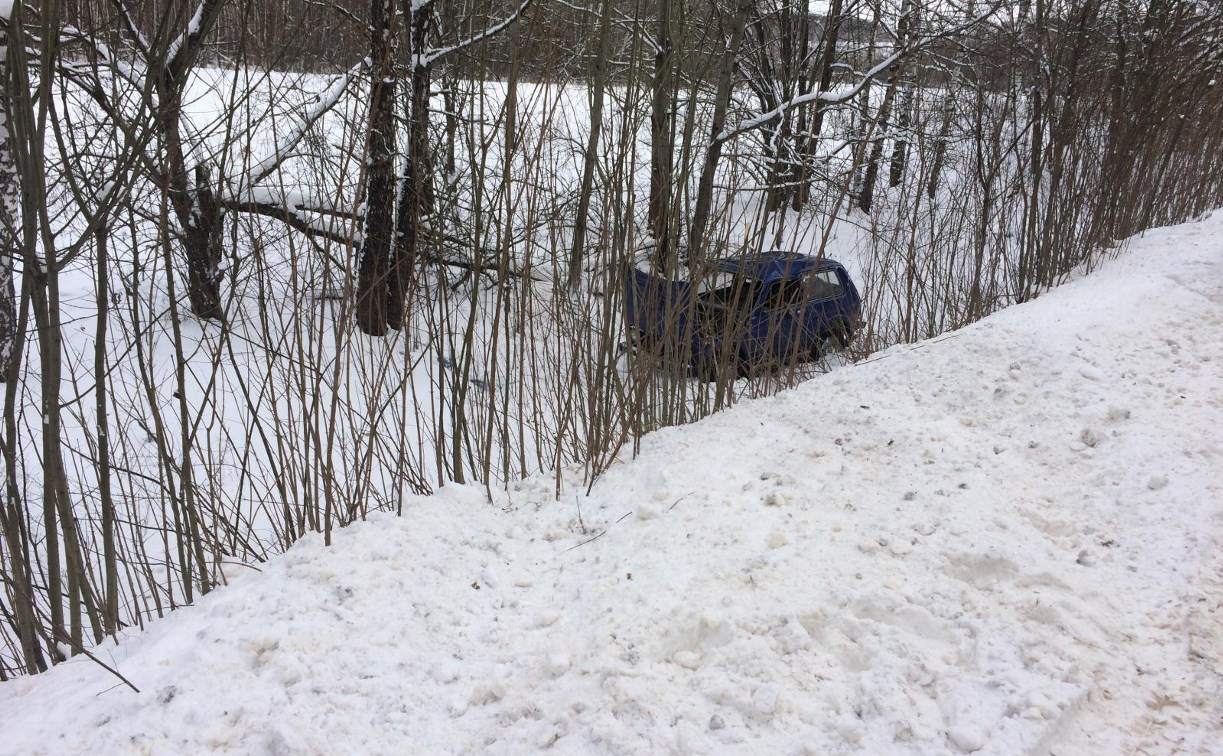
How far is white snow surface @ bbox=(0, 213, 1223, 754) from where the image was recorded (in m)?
1.79

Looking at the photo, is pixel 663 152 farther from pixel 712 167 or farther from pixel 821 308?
pixel 821 308

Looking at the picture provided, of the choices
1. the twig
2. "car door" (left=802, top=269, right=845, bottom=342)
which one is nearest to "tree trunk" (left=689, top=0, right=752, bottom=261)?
the twig

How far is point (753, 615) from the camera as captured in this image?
2090mm

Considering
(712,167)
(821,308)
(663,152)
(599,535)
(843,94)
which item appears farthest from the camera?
(843,94)

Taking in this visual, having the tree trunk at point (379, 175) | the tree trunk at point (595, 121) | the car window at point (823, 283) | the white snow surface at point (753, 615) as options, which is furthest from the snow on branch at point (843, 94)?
the white snow surface at point (753, 615)

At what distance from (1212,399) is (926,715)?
2.52m

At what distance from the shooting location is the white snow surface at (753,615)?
5.86 feet

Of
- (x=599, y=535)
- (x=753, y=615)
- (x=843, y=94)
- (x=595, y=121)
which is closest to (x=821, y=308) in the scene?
(x=595, y=121)

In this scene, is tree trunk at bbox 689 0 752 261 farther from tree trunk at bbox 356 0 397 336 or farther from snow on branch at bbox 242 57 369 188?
snow on branch at bbox 242 57 369 188

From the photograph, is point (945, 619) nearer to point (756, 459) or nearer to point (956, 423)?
→ point (756, 459)

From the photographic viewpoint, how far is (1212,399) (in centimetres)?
327

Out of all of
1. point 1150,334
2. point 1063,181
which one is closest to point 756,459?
point 1150,334

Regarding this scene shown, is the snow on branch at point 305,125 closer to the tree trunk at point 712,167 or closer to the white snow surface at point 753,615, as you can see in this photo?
the white snow surface at point 753,615

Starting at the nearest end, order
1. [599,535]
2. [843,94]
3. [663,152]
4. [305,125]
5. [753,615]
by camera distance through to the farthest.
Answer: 1. [753,615]
2. [599,535]
3. [663,152]
4. [305,125]
5. [843,94]
